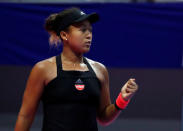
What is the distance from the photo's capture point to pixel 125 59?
354 cm

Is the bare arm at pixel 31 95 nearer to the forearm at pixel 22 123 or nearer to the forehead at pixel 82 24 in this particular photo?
the forearm at pixel 22 123

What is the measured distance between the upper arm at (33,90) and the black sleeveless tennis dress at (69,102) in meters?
0.04

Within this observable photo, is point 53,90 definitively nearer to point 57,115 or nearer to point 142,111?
point 57,115

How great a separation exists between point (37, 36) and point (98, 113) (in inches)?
73.2

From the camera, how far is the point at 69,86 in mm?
1748

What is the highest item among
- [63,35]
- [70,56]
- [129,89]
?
[63,35]

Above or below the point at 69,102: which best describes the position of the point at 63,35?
above

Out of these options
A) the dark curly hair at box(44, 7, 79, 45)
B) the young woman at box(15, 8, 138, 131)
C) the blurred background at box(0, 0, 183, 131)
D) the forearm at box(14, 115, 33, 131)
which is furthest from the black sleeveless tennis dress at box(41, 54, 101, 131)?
the blurred background at box(0, 0, 183, 131)

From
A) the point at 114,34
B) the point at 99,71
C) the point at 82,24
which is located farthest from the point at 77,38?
the point at 114,34

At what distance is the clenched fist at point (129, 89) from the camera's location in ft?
5.69

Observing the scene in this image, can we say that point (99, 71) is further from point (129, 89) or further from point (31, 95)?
point (31, 95)

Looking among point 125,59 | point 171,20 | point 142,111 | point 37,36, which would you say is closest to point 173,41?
point 171,20

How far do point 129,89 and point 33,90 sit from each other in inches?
20.3

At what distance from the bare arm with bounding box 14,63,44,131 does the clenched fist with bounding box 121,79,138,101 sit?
448 mm
